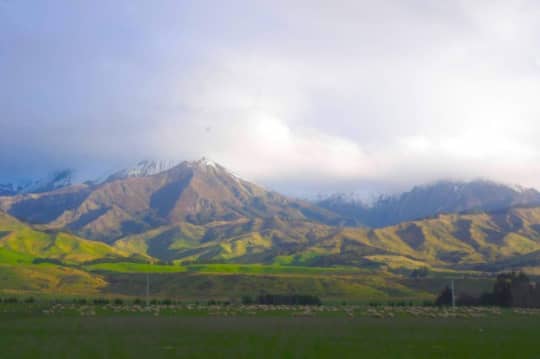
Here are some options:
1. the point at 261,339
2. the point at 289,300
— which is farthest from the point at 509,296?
the point at 261,339

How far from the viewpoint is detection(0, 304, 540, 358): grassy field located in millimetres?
44438

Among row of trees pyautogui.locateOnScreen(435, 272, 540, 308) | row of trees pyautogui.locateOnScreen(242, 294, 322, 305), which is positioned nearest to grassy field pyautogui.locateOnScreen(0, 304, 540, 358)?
row of trees pyautogui.locateOnScreen(435, 272, 540, 308)

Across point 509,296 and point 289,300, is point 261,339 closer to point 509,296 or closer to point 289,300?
point 289,300

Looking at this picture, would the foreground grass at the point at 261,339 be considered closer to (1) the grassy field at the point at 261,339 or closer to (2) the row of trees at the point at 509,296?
(1) the grassy field at the point at 261,339

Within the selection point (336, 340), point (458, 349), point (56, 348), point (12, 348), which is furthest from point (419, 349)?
point (12, 348)

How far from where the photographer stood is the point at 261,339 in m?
54.1

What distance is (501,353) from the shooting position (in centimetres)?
4538

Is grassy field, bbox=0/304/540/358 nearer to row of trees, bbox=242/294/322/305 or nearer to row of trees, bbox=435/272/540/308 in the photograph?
row of trees, bbox=435/272/540/308

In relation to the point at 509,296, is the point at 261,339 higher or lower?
higher

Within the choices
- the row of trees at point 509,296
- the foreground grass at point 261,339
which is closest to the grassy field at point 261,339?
the foreground grass at point 261,339

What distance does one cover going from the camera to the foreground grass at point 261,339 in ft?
146

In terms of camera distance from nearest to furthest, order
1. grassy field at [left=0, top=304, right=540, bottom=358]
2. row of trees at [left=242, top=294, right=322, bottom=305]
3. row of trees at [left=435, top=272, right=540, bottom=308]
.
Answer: grassy field at [left=0, top=304, right=540, bottom=358] → row of trees at [left=435, top=272, right=540, bottom=308] → row of trees at [left=242, top=294, right=322, bottom=305]

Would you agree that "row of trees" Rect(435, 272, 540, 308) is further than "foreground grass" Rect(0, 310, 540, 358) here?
Yes

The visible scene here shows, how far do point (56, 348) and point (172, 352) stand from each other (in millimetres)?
9571
